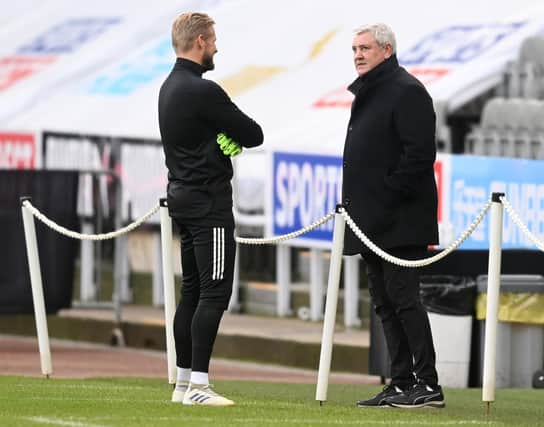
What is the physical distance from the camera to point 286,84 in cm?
2452

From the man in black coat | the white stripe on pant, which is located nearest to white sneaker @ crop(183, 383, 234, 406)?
the white stripe on pant

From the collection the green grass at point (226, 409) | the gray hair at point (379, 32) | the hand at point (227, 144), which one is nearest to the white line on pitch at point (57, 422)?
the green grass at point (226, 409)

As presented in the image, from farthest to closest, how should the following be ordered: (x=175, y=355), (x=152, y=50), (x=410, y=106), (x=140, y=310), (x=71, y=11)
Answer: (x=71, y=11) < (x=152, y=50) < (x=140, y=310) < (x=175, y=355) < (x=410, y=106)

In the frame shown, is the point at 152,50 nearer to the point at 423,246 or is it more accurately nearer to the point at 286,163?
the point at 286,163

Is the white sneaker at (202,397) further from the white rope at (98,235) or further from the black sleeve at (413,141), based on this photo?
the white rope at (98,235)

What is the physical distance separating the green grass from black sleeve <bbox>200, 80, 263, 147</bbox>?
1.35m

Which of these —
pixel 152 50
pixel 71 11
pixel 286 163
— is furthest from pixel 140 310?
pixel 71 11

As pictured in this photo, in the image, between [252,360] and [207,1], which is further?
[207,1]

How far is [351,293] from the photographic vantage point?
19.1 m

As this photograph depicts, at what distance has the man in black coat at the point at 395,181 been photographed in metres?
11.3

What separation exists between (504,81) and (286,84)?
3539 mm

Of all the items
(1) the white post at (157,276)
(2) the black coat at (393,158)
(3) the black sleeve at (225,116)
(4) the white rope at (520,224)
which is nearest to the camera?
(4) the white rope at (520,224)

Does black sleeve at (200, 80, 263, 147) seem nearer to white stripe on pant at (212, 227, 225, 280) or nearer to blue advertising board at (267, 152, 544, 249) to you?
white stripe on pant at (212, 227, 225, 280)

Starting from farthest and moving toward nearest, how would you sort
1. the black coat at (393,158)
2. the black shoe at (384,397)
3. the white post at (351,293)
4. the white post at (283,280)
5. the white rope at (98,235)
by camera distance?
the white post at (283,280) < the white post at (351,293) < the white rope at (98,235) < the black shoe at (384,397) < the black coat at (393,158)
